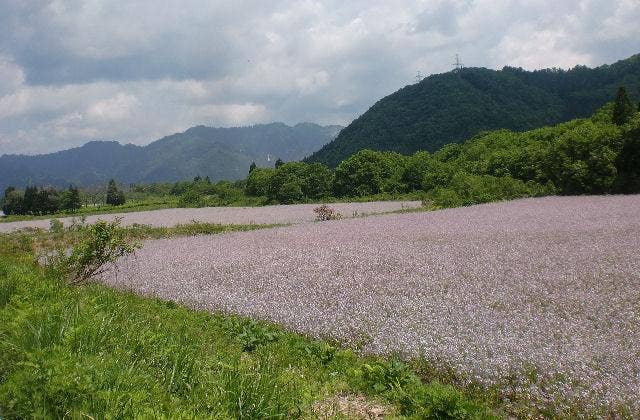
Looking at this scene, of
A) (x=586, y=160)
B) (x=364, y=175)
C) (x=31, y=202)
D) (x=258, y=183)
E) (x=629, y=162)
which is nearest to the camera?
(x=629, y=162)

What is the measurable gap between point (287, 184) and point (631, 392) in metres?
58.6

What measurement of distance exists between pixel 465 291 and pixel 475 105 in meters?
134

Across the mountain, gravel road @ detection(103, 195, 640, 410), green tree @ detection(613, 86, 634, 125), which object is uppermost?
the mountain

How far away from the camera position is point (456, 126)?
12644 cm

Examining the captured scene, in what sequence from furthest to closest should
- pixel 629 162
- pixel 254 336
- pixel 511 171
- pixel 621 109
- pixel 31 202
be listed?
pixel 31 202 < pixel 621 109 < pixel 511 171 < pixel 629 162 < pixel 254 336

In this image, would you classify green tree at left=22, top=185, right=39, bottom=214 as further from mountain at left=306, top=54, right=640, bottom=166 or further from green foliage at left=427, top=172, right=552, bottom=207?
green foliage at left=427, top=172, right=552, bottom=207

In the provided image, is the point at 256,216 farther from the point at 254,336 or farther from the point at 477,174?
the point at 254,336

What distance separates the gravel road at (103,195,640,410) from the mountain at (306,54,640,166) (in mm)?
110937

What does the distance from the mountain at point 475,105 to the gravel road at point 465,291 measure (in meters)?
111

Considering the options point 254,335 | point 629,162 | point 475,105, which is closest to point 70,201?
point 629,162

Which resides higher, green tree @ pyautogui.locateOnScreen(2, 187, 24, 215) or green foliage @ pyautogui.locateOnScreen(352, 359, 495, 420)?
green tree @ pyautogui.locateOnScreen(2, 187, 24, 215)

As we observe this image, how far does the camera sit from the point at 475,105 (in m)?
133

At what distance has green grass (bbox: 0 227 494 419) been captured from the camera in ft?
13.1

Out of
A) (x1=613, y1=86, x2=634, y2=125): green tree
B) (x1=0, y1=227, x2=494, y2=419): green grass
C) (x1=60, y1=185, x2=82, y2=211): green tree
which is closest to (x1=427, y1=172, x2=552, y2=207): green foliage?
(x1=613, y1=86, x2=634, y2=125): green tree
